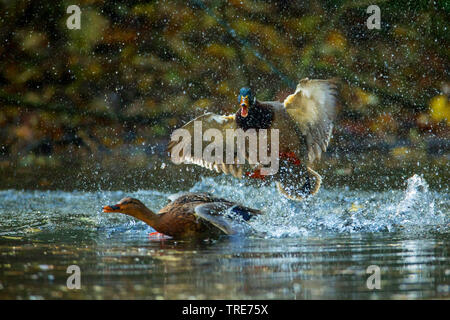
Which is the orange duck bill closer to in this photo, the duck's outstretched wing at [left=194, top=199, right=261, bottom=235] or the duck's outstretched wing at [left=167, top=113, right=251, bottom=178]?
the duck's outstretched wing at [left=194, top=199, right=261, bottom=235]

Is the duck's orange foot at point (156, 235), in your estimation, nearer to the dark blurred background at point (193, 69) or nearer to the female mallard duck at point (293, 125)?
the female mallard duck at point (293, 125)

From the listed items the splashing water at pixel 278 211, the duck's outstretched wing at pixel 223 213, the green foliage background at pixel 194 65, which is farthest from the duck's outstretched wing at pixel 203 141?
the green foliage background at pixel 194 65

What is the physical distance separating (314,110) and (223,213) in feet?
6.28

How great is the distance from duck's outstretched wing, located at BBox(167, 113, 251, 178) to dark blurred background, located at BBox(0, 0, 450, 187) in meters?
3.49

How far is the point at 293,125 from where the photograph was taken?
7133mm

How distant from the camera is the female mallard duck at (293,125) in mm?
6840

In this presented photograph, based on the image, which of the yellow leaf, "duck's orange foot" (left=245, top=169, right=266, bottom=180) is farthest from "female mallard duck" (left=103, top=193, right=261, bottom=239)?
the yellow leaf

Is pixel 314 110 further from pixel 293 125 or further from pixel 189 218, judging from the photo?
pixel 189 218

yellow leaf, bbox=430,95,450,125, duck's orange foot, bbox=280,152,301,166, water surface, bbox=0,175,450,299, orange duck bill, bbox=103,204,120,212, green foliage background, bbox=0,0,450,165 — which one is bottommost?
water surface, bbox=0,175,450,299

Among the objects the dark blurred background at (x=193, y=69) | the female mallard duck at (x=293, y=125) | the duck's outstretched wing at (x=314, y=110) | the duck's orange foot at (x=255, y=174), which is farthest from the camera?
the dark blurred background at (x=193, y=69)

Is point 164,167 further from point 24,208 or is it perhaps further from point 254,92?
point 24,208

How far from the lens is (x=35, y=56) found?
39.5ft

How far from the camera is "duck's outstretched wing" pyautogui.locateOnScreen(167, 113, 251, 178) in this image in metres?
7.05

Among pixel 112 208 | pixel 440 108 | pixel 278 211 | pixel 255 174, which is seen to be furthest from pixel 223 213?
pixel 440 108
